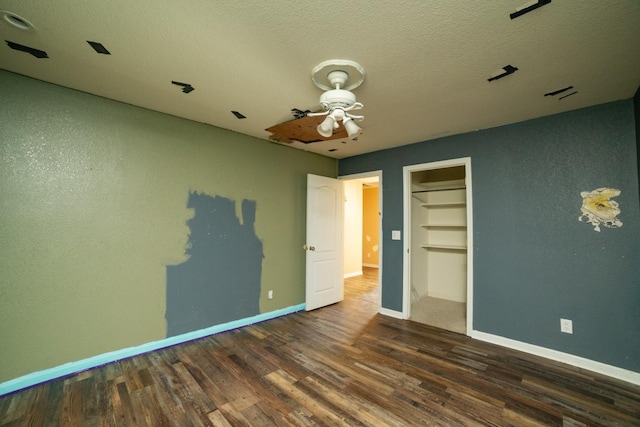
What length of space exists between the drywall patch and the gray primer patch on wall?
11.7ft

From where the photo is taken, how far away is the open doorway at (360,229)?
21.2ft

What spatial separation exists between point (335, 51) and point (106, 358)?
329 centimetres

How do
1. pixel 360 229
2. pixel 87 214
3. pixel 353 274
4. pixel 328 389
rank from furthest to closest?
pixel 360 229
pixel 353 274
pixel 87 214
pixel 328 389

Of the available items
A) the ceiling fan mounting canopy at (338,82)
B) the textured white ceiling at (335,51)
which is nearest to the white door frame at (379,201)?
the textured white ceiling at (335,51)

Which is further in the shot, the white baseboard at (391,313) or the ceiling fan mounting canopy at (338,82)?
the white baseboard at (391,313)

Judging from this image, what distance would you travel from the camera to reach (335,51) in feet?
5.59

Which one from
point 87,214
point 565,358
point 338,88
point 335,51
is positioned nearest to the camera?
point 335,51

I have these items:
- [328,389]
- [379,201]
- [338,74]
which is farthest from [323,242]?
[338,74]

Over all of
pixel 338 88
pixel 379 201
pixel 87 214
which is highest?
pixel 338 88

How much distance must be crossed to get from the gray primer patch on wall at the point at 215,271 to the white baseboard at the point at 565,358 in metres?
2.86

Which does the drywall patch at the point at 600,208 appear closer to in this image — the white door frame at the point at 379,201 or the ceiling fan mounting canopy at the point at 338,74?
the white door frame at the point at 379,201

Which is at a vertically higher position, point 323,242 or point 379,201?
point 379,201

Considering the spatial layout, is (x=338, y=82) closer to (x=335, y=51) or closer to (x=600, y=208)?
(x=335, y=51)

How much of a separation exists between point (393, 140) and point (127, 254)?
3379 mm
